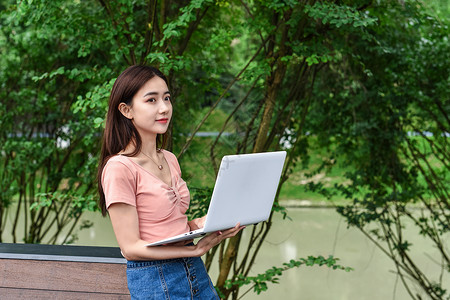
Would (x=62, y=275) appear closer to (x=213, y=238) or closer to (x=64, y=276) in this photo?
(x=64, y=276)

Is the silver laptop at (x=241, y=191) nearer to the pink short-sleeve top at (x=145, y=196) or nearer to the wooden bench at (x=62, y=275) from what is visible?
the pink short-sleeve top at (x=145, y=196)

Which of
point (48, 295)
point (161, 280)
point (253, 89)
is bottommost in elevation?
point (48, 295)

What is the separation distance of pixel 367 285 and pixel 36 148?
3357mm

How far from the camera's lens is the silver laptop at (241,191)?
1265 mm

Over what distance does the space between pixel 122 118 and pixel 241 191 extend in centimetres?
34

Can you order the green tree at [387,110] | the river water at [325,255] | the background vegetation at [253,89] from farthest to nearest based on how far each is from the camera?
the river water at [325,255], the green tree at [387,110], the background vegetation at [253,89]

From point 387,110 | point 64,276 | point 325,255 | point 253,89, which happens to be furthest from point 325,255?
point 64,276

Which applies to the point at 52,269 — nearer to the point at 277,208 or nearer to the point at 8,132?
the point at 277,208

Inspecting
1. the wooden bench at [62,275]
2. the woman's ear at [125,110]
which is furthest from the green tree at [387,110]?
the woman's ear at [125,110]

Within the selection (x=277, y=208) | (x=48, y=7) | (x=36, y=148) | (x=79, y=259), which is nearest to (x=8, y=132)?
(x=36, y=148)

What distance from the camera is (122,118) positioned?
1394 millimetres

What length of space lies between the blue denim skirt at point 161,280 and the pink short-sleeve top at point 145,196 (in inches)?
2.6

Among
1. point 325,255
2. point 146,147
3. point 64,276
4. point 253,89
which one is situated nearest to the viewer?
point 146,147

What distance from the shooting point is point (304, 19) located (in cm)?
299
